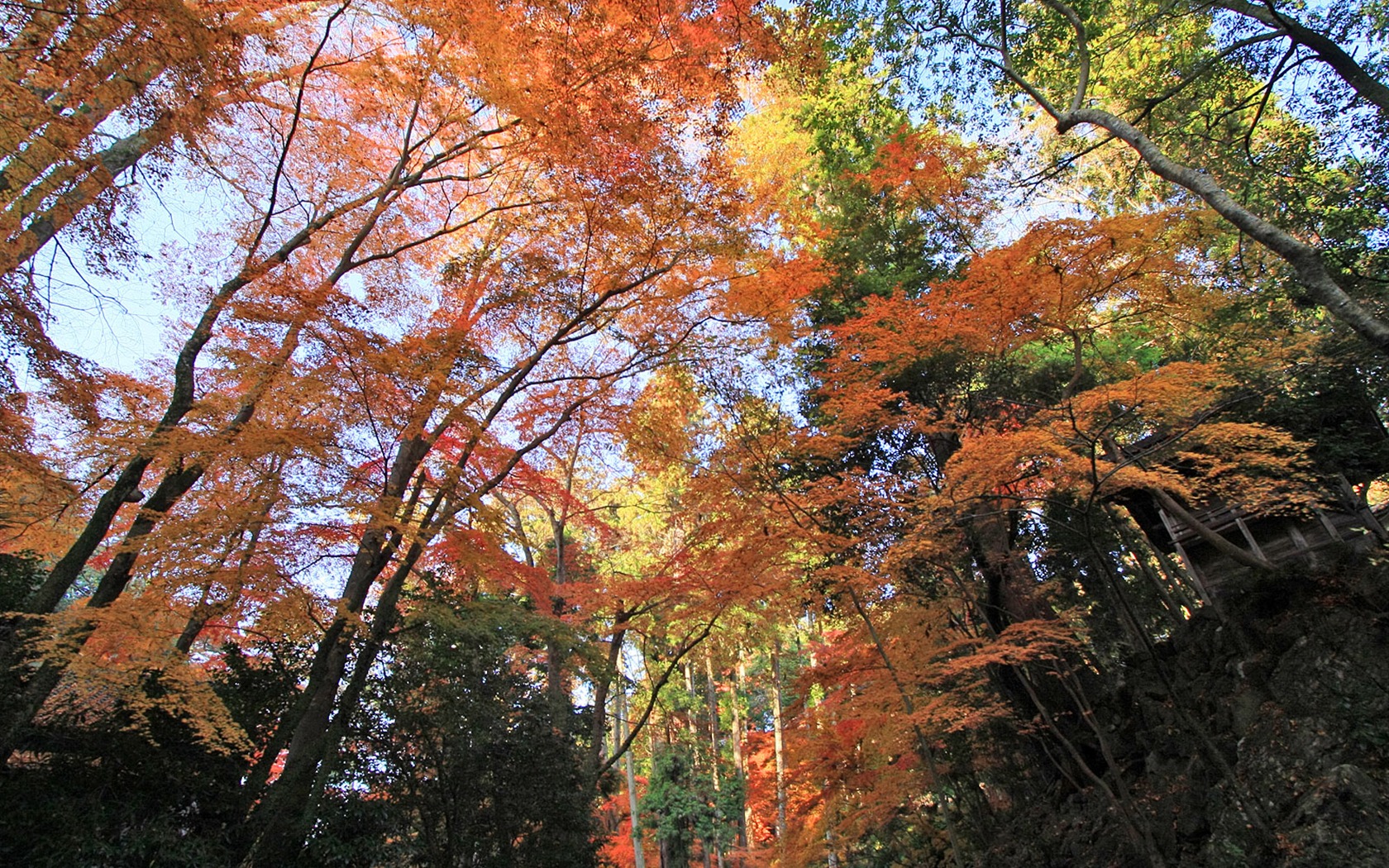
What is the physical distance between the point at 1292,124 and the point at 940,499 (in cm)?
521

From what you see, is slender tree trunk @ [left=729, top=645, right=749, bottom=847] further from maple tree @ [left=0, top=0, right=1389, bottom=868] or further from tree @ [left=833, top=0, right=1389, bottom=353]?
tree @ [left=833, top=0, right=1389, bottom=353]

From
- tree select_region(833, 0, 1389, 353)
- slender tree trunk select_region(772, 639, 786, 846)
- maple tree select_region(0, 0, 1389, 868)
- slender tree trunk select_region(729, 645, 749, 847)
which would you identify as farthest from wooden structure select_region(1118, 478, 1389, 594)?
slender tree trunk select_region(729, 645, 749, 847)

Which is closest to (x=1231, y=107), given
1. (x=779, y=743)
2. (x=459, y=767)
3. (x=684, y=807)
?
(x=459, y=767)

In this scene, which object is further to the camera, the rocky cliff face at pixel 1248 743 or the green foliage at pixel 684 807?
the green foliage at pixel 684 807

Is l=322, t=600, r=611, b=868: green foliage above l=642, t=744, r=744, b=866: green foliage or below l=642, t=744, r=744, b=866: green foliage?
above

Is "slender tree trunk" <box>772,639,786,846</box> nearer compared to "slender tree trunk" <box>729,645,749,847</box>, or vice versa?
"slender tree trunk" <box>772,639,786,846</box>

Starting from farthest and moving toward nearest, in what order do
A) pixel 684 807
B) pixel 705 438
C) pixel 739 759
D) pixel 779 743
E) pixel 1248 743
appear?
pixel 739 759, pixel 779 743, pixel 684 807, pixel 705 438, pixel 1248 743

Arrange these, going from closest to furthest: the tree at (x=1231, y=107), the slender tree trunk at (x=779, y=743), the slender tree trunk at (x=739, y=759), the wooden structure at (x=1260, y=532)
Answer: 1. the tree at (x=1231, y=107)
2. the wooden structure at (x=1260, y=532)
3. the slender tree trunk at (x=779, y=743)
4. the slender tree trunk at (x=739, y=759)

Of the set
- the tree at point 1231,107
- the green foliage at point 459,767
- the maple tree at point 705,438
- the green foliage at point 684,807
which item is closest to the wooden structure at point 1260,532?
the maple tree at point 705,438

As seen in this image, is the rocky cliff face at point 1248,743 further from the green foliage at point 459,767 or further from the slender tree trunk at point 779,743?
the green foliage at point 459,767

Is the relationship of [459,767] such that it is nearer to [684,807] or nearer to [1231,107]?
[684,807]

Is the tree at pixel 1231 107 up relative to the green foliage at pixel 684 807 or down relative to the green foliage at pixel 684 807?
up

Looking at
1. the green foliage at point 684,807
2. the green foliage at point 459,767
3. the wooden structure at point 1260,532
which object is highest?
the wooden structure at point 1260,532

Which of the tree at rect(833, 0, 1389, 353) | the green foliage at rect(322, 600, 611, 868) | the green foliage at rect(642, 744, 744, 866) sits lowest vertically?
the green foliage at rect(642, 744, 744, 866)
